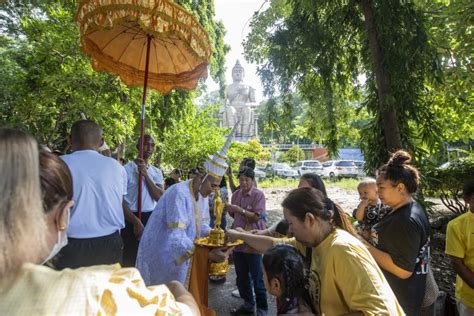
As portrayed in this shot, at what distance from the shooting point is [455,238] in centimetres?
295

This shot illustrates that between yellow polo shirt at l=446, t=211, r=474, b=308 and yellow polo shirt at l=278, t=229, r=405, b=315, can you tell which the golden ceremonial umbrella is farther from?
yellow polo shirt at l=446, t=211, r=474, b=308

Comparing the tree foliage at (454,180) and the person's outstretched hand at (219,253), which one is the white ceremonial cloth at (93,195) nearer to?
the person's outstretched hand at (219,253)

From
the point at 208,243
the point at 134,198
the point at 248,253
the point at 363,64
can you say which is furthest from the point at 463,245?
the point at 363,64

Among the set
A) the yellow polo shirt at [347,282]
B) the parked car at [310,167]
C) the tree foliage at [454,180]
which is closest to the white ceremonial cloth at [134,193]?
the yellow polo shirt at [347,282]

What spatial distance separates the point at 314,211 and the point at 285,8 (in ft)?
22.1

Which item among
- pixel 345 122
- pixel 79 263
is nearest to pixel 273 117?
pixel 345 122

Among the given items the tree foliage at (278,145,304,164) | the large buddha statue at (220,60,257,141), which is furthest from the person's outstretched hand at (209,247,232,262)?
the tree foliage at (278,145,304,164)

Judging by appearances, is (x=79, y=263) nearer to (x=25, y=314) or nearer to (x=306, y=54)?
(x=25, y=314)

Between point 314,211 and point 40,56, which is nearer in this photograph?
point 314,211

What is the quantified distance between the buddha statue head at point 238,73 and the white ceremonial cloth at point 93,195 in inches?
733

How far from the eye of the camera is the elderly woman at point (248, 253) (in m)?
4.33

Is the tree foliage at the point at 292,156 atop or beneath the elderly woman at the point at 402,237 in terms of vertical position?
beneath

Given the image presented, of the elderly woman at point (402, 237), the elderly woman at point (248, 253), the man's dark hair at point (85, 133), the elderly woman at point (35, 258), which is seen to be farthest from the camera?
the elderly woman at point (248, 253)

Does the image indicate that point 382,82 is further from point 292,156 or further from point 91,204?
point 292,156
